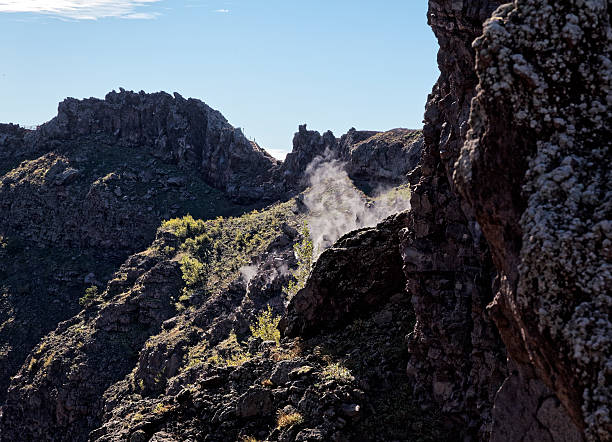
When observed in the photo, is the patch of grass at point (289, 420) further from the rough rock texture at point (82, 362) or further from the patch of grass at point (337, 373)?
the rough rock texture at point (82, 362)

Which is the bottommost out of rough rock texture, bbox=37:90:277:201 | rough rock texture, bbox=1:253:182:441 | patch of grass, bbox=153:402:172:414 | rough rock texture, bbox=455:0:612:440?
rough rock texture, bbox=1:253:182:441

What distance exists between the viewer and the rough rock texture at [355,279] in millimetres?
28547

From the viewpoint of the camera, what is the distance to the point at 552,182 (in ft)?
29.7

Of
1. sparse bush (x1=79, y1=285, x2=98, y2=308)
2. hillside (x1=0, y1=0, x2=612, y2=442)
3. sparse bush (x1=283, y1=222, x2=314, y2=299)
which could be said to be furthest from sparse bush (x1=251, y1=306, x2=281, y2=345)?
sparse bush (x1=79, y1=285, x2=98, y2=308)

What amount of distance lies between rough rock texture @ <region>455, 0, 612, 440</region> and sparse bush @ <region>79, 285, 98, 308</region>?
79847 mm

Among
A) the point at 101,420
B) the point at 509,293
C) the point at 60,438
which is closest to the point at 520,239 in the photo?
the point at 509,293

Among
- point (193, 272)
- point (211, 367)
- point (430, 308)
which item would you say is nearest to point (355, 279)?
point (430, 308)

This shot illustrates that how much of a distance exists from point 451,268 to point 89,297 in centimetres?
7225

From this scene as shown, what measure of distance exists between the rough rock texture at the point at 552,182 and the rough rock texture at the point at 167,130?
330 ft

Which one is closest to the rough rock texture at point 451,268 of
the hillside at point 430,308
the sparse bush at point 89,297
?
the hillside at point 430,308

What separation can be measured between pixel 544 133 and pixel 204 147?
109 meters

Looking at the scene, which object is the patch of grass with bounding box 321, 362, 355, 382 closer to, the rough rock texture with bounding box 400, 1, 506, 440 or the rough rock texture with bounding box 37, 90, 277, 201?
the rough rock texture with bounding box 400, 1, 506, 440

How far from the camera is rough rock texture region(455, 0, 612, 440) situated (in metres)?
8.45

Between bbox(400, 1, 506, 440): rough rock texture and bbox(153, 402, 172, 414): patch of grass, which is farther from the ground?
bbox(400, 1, 506, 440): rough rock texture
